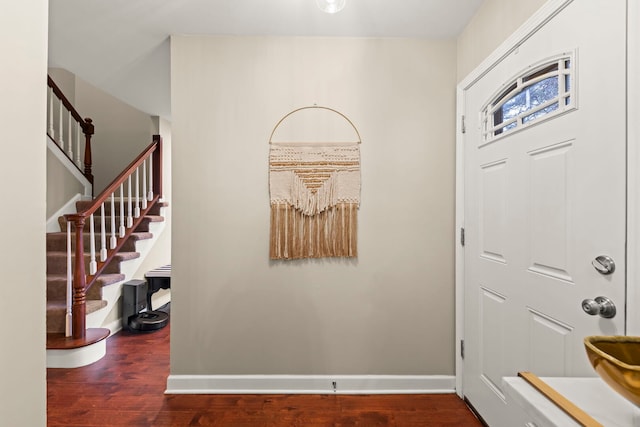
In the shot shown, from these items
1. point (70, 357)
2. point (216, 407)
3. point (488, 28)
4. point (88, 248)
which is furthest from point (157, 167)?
point (488, 28)

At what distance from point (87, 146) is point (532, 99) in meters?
4.70

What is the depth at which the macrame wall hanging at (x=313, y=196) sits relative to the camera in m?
2.17

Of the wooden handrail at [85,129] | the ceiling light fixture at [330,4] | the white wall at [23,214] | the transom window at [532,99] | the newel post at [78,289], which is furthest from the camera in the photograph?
the wooden handrail at [85,129]

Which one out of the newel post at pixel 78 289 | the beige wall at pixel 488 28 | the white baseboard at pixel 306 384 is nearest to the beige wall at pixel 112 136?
the newel post at pixel 78 289

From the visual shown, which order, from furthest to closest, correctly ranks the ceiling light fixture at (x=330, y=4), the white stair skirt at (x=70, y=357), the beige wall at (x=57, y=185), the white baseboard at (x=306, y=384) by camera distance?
the beige wall at (x=57, y=185) < the white stair skirt at (x=70, y=357) < the white baseboard at (x=306, y=384) < the ceiling light fixture at (x=330, y=4)

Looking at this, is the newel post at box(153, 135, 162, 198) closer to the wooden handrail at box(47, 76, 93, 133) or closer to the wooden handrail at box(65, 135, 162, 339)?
the wooden handrail at box(65, 135, 162, 339)

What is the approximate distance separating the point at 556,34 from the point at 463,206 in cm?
104

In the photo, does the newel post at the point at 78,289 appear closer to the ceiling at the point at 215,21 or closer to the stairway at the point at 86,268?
the stairway at the point at 86,268

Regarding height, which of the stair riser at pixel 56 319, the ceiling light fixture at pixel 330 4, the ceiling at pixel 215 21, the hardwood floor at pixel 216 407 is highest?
the ceiling at pixel 215 21

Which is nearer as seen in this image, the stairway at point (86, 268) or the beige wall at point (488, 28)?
the beige wall at point (488, 28)

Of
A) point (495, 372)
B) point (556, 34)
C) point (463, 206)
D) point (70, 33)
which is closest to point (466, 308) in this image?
point (495, 372)

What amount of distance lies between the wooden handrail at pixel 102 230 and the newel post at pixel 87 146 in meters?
0.78

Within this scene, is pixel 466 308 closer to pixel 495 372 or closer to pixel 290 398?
pixel 495 372

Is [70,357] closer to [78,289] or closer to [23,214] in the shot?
[78,289]
